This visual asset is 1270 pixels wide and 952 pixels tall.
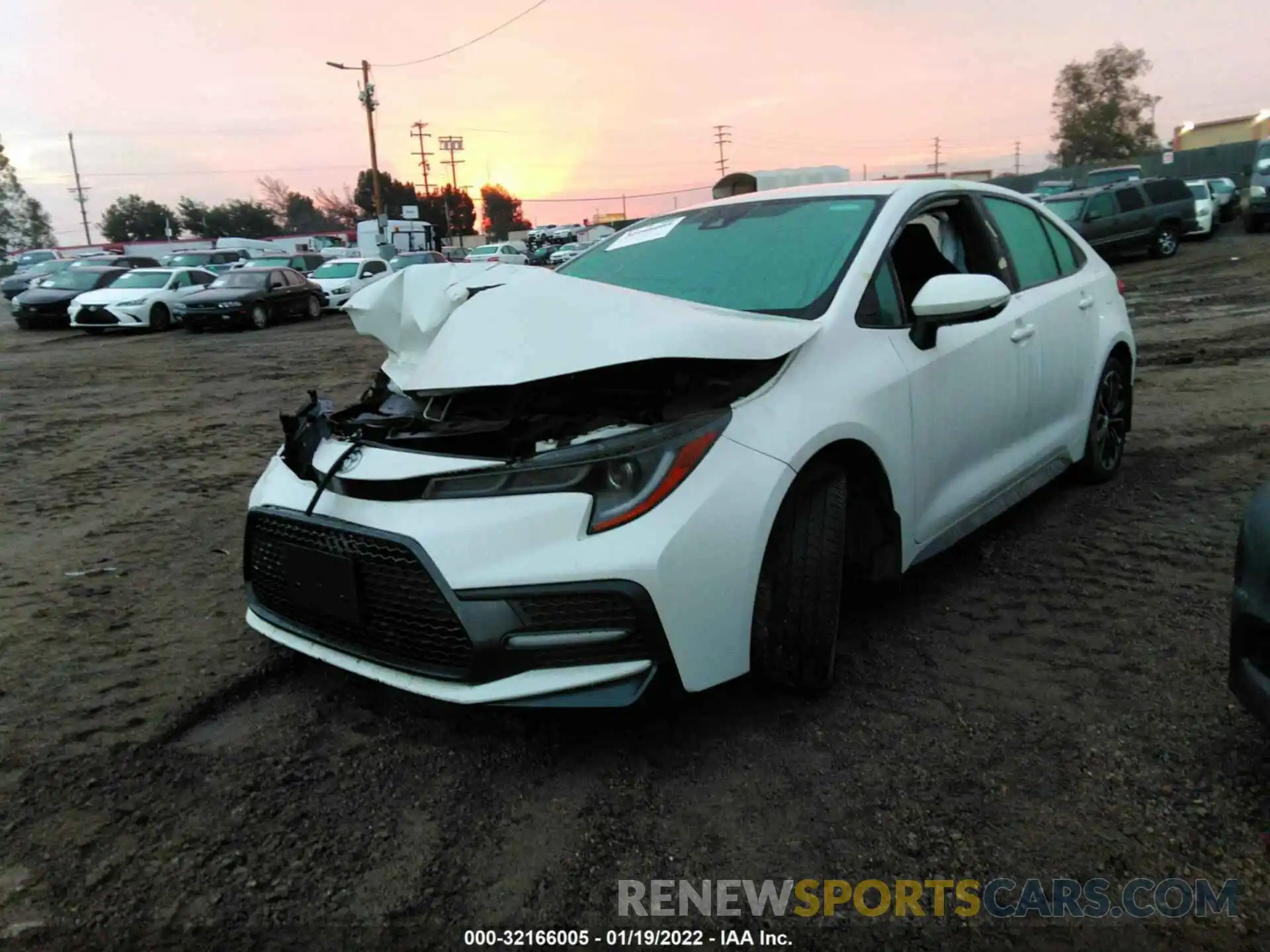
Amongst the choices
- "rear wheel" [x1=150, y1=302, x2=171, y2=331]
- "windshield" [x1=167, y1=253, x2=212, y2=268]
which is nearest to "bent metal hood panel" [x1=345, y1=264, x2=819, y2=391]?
"rear wheel" [x1=150, y1=302, x2=171, y2=331]

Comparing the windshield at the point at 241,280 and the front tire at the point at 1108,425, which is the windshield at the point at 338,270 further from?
the front tire at the point at 1108,425

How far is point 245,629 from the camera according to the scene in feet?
11.5

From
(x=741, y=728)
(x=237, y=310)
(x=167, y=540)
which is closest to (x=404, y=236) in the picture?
(x=237, y=310)

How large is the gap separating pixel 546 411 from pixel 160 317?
60.8 ft

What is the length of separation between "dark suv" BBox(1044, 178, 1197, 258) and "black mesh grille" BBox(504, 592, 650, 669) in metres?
19.2

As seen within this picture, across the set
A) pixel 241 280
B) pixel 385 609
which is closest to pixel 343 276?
pixel 241 280

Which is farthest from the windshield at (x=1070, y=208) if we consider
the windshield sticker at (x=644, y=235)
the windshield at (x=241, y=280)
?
the windshield sticker at (x=644, y=235)

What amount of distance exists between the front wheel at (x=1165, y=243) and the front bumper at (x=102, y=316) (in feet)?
68.9

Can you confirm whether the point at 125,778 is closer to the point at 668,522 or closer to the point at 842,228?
the point at 668,522

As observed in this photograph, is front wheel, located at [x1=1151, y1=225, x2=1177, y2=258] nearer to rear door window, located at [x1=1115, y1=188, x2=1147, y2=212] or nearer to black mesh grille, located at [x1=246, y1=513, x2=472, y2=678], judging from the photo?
rear door window, located at [x1=1115, y1=188, x2=1147, y2=212]

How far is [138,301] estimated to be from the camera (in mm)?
18031

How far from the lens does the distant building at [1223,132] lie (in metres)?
50.0

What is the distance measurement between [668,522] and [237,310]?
59.7 feet

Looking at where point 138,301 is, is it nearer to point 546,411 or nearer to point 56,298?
point 56,298
